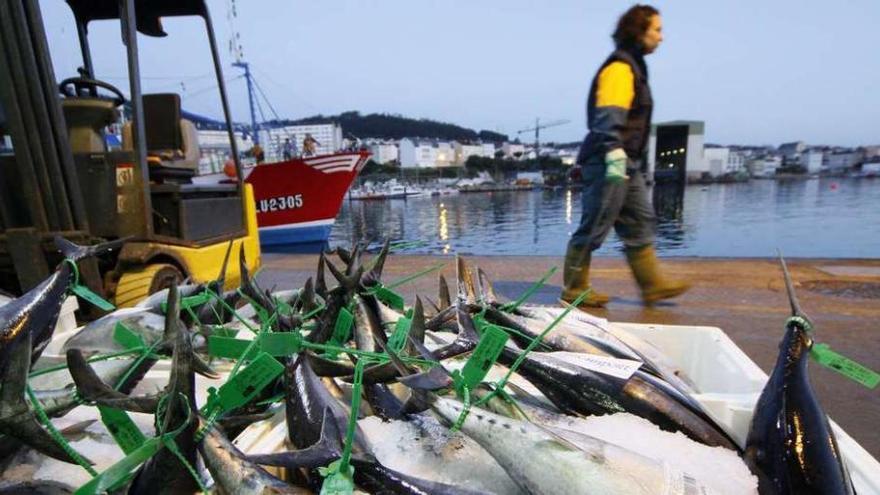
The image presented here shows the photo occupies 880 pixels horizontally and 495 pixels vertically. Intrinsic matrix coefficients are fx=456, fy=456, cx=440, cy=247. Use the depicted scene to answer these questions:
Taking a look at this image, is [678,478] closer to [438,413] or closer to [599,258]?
[438,413]

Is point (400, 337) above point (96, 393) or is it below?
below

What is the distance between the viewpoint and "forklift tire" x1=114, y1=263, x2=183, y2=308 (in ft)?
10.0

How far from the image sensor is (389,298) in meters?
2.26

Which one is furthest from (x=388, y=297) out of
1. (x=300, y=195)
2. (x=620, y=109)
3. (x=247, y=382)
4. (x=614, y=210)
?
(x=300, y=195)

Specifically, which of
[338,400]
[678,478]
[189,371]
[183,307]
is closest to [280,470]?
[338,400]

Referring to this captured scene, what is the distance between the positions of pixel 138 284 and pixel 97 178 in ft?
3.41

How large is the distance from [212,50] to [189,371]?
4.70 meters

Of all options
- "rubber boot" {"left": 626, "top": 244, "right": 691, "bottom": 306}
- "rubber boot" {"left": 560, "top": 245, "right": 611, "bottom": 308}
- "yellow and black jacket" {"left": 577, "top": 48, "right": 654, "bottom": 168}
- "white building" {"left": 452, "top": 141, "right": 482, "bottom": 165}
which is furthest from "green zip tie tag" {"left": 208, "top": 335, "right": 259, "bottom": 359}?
"white building" {"left": 452, "top": 141, "right": 482, "bottom": 165}

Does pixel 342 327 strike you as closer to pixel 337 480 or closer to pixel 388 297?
pixel 388 297

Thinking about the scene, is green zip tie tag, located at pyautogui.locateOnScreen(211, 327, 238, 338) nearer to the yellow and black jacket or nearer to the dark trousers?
the dark trousers

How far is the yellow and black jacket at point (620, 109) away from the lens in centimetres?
342

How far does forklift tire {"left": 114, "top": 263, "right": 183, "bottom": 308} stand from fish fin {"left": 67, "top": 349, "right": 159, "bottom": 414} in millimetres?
2033

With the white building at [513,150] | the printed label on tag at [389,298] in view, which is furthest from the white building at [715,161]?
the printed label on tag at [389,298]

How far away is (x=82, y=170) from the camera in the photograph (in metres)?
3.46
